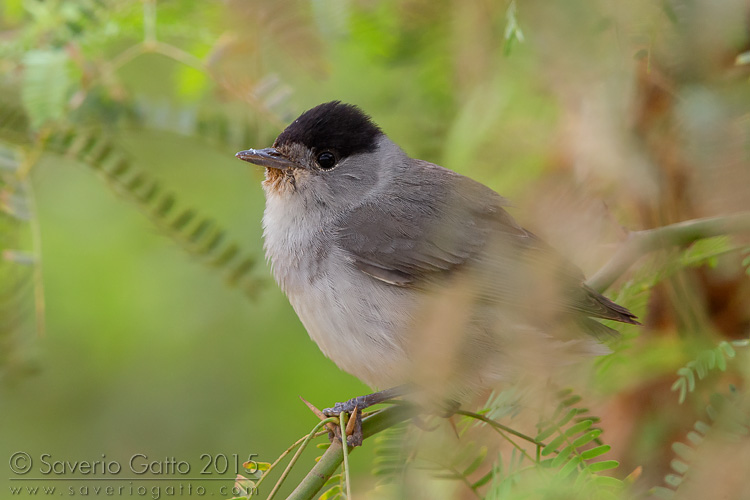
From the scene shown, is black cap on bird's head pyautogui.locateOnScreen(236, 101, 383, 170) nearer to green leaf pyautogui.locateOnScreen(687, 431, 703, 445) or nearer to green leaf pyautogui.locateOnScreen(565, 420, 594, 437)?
green leaf pyautogui.locateOnScreen(565, 420, 594, 437)

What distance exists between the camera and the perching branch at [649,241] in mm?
2244

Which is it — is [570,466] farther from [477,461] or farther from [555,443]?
[477,461]

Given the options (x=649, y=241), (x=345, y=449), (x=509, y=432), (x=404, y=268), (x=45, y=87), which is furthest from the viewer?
(x=404, y=268)

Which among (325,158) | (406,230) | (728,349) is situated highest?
(728,349)

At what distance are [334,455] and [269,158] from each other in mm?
1704

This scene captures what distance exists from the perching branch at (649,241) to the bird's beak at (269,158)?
56.9 inches

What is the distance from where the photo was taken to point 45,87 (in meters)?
2.88

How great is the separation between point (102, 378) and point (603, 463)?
3724mm

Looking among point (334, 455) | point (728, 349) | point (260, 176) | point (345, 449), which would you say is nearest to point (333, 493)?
point (334, 455)

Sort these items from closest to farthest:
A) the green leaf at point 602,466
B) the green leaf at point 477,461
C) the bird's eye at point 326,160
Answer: the green leaf at point 602,466, the green leaf at point 477,461, the bird's eye at point 326,160

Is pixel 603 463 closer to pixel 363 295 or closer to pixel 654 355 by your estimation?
pixel 654 355

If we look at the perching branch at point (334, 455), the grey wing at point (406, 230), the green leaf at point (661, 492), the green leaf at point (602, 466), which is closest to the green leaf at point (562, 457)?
the green leaf at point (602, 466)

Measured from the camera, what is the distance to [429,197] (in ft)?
10.4

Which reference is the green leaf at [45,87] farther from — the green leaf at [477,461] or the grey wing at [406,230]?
the green leaf at [477,461]
